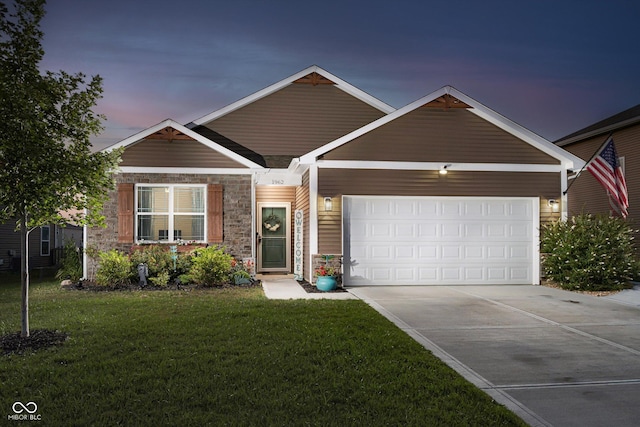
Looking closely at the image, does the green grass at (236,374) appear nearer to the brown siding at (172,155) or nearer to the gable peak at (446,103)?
the brown siding at (172,155)

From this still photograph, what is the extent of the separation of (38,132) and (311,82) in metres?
11.9

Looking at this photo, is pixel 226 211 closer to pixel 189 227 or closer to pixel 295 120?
pixel 189 227

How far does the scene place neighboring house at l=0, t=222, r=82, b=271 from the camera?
816 inches

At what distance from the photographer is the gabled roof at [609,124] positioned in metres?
17.3

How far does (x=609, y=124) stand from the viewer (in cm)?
1861

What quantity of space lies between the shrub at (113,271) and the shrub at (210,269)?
60.7 inches

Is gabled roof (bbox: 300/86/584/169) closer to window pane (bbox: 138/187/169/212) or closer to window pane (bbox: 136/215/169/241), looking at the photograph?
window pane (bbox: 138/187/169/212)

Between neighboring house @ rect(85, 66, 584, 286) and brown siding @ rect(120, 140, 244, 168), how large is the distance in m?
0.03


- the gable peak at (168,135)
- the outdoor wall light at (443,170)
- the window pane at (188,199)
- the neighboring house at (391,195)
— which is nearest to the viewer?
the neighboring house at (391,195)

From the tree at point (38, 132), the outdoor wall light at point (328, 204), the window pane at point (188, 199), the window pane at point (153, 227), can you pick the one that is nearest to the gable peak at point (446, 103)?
the outdoor wall light at point (328, 204)

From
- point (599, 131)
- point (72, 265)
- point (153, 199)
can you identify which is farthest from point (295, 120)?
point (599, 131)

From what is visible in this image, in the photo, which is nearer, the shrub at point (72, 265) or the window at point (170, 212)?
the window at point (170, 212)

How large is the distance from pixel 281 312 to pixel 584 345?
15.5ft

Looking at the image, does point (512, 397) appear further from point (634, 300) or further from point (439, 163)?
point (439, 163)
